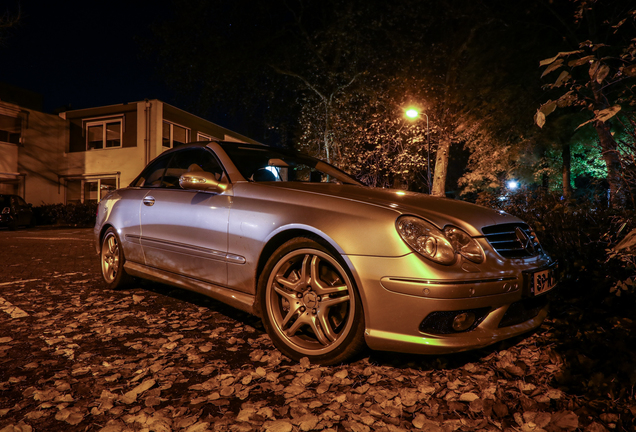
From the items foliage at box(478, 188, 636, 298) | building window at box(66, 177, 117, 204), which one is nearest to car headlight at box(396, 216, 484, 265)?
foliage at box(478, 188, 636, 298)

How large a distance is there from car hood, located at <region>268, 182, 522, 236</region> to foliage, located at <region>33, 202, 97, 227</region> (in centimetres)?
1875

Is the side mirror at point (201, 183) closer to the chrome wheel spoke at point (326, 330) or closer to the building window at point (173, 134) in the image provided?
the chrome wheel spoke at point (326, 330)

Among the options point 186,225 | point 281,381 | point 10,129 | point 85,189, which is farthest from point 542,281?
point 10,129

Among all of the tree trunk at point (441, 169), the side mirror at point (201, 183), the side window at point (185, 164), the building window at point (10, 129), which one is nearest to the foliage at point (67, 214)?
the building window at point (10, 129)

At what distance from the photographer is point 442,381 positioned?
233 centimetres

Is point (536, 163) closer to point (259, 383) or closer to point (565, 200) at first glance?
point (565, 200)

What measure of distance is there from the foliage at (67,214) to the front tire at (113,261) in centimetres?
1577

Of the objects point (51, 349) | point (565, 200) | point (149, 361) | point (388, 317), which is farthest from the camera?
point (565, 200)

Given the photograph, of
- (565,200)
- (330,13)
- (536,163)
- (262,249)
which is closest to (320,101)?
(330,13)

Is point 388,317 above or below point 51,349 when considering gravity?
above

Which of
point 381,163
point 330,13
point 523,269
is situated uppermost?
point 330,13

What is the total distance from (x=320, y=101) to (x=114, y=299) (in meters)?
17.0

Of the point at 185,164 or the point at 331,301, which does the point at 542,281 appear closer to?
the point at 331,301

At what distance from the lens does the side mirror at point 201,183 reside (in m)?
3.13
